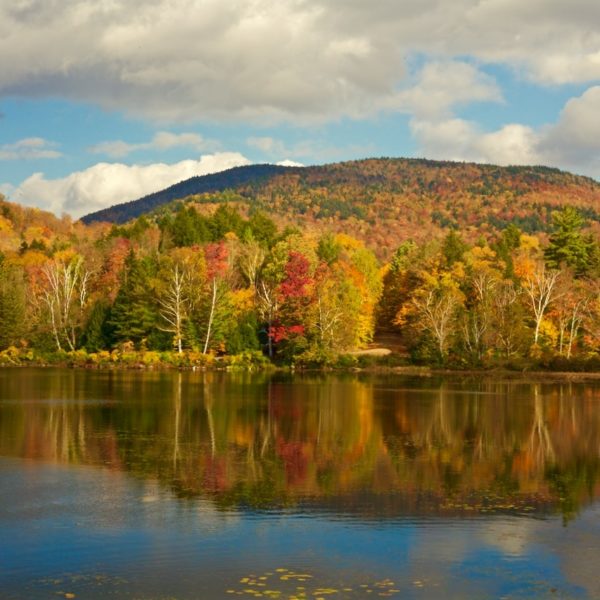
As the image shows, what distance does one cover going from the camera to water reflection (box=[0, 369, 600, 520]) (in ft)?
70.8

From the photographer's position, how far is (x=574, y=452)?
95.7ft

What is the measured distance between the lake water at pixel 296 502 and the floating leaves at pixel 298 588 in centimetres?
5

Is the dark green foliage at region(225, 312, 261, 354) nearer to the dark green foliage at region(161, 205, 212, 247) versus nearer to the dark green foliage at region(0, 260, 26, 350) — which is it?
the dark green foliage at region(0, 260, 26, 350)

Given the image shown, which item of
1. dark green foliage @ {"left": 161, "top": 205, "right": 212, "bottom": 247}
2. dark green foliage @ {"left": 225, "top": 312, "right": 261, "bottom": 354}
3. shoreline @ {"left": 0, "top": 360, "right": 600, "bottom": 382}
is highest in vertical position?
dark green foliage @ {"left": 161, "top": 205, "right": 212, "bottom": 247}

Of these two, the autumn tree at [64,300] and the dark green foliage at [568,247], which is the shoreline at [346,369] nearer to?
the autumn tree at [64,300]

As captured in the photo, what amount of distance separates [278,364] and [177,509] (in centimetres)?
5772

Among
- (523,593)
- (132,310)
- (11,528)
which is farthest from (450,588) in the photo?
(132,310)

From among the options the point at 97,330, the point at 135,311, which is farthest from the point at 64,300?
the point at 135,311

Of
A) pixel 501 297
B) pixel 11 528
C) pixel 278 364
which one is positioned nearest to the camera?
pixel 11 528

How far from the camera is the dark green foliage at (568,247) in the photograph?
84812 mm

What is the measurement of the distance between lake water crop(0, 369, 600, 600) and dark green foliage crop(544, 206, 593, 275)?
148 feet

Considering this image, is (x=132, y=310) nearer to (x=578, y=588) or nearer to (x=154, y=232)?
(x=154, y=232)

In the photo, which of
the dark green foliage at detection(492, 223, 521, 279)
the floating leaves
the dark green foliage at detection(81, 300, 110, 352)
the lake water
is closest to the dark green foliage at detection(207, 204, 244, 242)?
the dark green foliage at detection(81, 300, 110, 352)

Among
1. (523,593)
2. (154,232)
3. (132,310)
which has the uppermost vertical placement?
(154,232)
